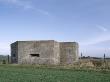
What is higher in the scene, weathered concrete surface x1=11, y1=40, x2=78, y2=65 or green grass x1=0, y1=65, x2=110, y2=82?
weathered concrete surface x1=11, y1=40, x2=78, y2=65

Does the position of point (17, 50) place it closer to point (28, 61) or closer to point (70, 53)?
point (28, 61)

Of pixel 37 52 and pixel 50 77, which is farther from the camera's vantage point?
pixel 37 52

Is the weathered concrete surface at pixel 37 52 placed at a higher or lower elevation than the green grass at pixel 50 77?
higher

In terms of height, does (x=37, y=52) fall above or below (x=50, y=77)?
above

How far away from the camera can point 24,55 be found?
39469 millimetres

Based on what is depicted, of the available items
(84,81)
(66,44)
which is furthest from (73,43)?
(84,81)

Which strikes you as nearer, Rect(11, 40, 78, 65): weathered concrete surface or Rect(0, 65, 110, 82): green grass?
Rect(0, 65, 110, 82): green grass

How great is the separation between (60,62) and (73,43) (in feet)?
11.8

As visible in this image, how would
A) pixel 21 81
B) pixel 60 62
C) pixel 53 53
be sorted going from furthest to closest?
pixel 60 62 < pixel 53 53 < pixel 21 81

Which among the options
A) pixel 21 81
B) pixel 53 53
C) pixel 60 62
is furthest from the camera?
pixel 60 62

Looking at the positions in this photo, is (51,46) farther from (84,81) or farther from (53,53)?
(84,81)

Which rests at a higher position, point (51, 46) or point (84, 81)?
point (51, 46)

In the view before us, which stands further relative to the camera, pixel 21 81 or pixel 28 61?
pixel 28 61

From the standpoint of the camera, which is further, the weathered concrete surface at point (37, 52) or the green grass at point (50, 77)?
the weathered concrete surface at point (37, 52)
